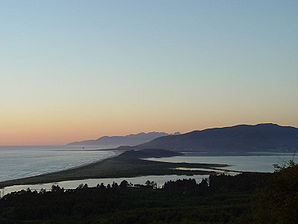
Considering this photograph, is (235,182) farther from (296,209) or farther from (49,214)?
(296,209)

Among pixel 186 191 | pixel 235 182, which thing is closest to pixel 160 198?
pixel 186 191

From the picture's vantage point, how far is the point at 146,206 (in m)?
62.0

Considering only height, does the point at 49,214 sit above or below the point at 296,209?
below

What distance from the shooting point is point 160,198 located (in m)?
69.7

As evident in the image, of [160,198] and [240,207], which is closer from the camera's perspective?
[240,207]

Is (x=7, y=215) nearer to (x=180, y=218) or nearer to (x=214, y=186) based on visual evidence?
(x=180, y=218)

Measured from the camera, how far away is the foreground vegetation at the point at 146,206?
165 ft

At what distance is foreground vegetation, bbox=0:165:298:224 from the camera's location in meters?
50.3

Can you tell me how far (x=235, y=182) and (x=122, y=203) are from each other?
32.7 meters

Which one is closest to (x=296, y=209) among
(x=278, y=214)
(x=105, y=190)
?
(x=278, y=214)

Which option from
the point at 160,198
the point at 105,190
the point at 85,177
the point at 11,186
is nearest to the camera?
the point at 160,198

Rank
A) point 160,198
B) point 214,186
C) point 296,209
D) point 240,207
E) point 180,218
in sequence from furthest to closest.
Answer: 1. point 214,186
2. point 160,198
3. point 240,207
4. point 180,218
5. point 296,209

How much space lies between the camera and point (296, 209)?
2784cm

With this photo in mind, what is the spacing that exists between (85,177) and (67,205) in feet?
201
